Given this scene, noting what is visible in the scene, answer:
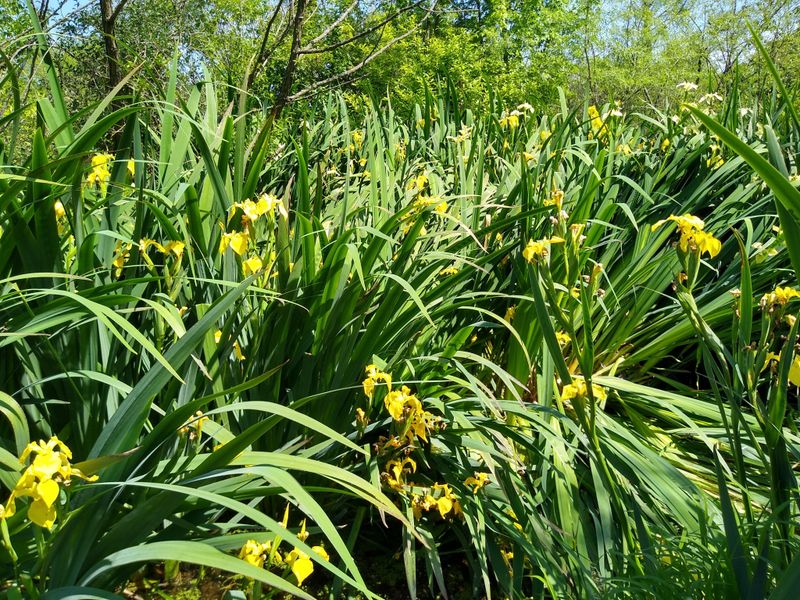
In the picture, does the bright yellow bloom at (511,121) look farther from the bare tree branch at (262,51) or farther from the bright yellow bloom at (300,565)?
the bright yellow bloom at (300,565)

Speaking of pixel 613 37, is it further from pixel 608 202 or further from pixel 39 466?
pixel 39 466

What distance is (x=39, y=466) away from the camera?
782 mm

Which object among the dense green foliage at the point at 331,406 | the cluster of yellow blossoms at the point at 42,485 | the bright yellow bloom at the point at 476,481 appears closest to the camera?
the cluster of yellow blossoms at the point at 42,485

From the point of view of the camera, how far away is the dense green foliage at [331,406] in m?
1.03

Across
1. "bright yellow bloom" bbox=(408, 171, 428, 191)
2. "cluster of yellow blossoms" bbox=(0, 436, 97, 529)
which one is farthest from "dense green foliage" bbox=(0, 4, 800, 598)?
"bright yellow bloom" bbox=(408, 171, 428, 191)

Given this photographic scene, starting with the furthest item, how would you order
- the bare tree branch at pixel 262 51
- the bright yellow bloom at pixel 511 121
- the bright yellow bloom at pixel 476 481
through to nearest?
the bright yellow bloom at pixel 511 121
the bare tree branch at pixel 262 51
the bright yellow bloom at pixel 476 481

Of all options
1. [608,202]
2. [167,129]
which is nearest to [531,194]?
[608,202]

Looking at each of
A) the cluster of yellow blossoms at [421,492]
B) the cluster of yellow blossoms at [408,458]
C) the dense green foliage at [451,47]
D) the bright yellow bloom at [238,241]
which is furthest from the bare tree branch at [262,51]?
the cluster of yellow blossoms at [421,492]

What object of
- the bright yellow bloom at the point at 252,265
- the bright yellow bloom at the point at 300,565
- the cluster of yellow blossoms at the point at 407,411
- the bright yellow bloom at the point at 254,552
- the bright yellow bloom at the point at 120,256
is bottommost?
the bright yellow bloom at the point at 300,565

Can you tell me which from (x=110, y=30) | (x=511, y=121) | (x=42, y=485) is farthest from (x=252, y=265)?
(x=110, y=30)

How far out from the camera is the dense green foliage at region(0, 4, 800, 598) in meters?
1.03

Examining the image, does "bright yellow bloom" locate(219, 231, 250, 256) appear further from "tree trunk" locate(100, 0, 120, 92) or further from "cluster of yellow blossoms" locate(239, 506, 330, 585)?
"tree trunk" locate(100, 0, 120, 92)

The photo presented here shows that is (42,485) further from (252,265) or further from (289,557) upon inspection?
(252,265)

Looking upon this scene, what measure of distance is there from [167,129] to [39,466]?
1110 millimetres
